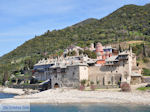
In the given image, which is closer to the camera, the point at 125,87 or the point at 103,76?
the point at 125,87

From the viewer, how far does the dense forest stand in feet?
325

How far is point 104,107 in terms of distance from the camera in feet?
125

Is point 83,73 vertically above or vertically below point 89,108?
above

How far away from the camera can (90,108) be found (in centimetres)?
3806

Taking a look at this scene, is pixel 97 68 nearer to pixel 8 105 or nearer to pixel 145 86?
pixel 145 86

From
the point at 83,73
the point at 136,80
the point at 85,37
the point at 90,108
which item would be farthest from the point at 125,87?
the point at 85,37

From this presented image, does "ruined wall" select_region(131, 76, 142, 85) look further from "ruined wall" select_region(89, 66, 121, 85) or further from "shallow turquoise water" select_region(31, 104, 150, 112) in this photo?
"shallow turquoise water" select_region(31, 104, 150, 112)

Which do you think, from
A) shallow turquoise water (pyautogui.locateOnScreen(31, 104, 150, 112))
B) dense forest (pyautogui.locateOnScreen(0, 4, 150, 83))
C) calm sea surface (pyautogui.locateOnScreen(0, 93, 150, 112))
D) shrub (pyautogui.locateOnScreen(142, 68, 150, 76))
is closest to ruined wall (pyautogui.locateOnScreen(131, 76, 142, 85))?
shrub (pyautogui.locateOnScreen(142, 68, 150, 76))

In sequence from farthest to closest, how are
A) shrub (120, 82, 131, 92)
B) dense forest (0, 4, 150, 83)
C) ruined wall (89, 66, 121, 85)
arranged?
dense forest (0, 4, 150, 83) < ruined wall (89, 66, 121, 85) < shrub (120, 82, 131, 92)

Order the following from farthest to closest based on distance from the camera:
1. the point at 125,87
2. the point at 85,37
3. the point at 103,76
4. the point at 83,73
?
the point at 85,37 → the point at 83,73 → the point at 103,76 → the point at 125,87

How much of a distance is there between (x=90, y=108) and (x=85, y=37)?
277 ft

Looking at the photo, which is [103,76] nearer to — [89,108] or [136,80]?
[136,80]

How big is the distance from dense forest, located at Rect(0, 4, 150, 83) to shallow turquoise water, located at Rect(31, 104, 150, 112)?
4507 cm

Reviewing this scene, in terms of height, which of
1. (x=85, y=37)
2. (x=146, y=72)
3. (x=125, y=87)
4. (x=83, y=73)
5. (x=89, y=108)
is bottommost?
(x=89, y=108)
